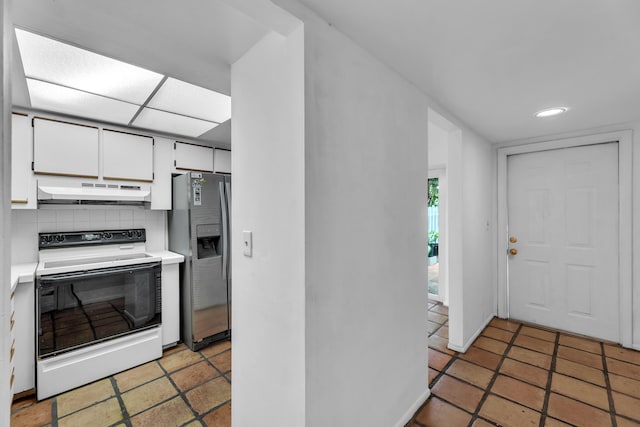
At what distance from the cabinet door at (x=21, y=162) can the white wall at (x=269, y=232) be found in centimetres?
194

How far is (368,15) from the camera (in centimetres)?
120

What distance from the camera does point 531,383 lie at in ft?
7.13

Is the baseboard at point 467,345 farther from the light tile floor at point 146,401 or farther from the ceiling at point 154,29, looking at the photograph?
the ceiling at point 154,29

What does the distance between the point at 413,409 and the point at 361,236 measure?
1313 millimetres

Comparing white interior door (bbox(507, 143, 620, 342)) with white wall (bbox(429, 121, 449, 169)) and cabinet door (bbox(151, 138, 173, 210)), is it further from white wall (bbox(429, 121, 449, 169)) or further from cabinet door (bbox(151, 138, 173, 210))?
cabinet door (bbox(151, 138, 173, 210))

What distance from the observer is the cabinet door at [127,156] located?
2.59m

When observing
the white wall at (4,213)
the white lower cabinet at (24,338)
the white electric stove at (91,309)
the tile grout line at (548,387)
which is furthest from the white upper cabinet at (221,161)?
the tile grout line at (548,387)

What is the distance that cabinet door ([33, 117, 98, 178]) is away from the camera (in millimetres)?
2248

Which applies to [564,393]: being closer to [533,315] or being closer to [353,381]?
[533,315]

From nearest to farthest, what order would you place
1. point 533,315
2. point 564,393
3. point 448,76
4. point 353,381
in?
point 353,381 → point 448,76 → point 564,393 → point 533,315

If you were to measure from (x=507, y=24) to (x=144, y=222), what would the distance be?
3430mm

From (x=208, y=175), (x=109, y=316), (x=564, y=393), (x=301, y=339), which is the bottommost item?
(x=564, y=393)

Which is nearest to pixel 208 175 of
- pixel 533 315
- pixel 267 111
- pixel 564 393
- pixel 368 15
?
pixel 267 111

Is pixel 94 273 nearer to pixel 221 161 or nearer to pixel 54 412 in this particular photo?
pixel 54 412
